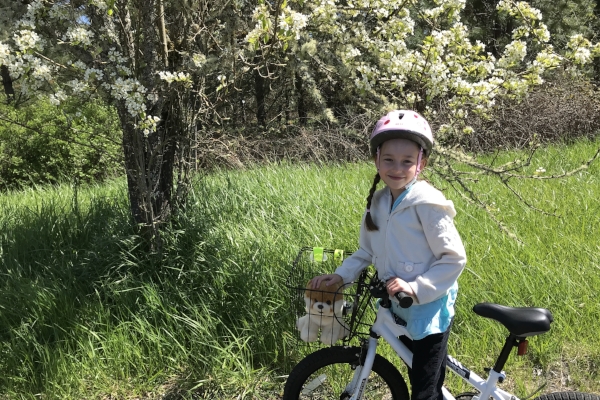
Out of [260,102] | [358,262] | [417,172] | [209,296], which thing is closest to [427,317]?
[358,262]

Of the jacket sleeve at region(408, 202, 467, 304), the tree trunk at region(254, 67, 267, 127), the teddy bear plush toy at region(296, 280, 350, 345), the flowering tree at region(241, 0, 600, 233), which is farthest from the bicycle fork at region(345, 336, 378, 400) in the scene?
the tree trunk at region(254, 67, 267, 127)

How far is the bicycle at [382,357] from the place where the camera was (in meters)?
1.75

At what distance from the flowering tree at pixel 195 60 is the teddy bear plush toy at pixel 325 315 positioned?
51.9 inches

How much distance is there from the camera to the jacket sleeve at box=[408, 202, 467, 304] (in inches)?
69.2

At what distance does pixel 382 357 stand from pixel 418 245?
2.04ft

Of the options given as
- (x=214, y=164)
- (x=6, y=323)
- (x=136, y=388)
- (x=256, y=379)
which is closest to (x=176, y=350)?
(x=136, y=388)

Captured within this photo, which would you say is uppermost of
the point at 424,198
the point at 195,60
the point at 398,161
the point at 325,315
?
the point at 195,60

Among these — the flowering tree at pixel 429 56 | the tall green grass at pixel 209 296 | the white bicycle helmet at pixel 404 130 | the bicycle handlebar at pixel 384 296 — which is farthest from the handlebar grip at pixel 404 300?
the flowering tree at pixel 429 56

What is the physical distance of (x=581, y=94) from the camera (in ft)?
28.3

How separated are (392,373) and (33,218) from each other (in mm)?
3899

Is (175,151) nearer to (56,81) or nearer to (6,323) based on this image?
(56,81)

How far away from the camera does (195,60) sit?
260cm

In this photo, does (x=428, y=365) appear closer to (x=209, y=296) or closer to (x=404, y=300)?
(x=404, y=300)

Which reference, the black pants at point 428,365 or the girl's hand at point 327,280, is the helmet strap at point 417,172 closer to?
the girl's hand at point 327,280
